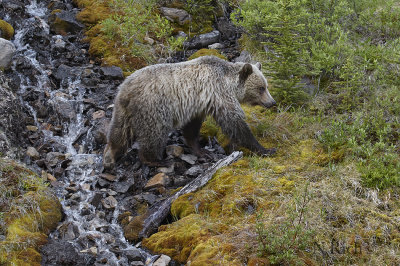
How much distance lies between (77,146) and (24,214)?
2.98 m

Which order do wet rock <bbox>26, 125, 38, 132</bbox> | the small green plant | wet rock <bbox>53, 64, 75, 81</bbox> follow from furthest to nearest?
wet rock <bbox>53, 64, 75, 81</bbox> < wet rock <bbox>26, 125, 38, 132</bbox> < the small green plant

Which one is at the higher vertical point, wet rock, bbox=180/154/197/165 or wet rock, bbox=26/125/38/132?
wet rock, bbox=26/125/38/132

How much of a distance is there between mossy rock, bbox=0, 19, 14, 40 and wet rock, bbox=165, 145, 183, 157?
642cm

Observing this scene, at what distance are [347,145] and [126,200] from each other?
3940 millimetres

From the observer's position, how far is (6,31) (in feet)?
36.7

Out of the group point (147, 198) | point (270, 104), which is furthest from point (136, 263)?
point (270, 104)

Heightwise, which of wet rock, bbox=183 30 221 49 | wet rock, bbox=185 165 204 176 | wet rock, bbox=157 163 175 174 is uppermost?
wet rock, bbox=183 30 221 49

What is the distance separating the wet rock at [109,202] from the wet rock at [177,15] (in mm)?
7706

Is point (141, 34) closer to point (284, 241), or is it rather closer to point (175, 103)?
point (175, 103)

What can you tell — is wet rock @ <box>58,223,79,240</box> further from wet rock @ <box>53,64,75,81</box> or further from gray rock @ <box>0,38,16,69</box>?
gray rock @ <box>0,38,16,69</box>

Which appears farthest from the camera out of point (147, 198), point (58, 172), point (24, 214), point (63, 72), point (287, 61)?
point (63, 72)

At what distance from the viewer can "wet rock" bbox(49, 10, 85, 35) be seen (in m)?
12.1

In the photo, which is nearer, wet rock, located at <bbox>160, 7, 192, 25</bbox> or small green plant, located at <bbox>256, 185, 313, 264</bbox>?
small green plant, located at <bbox>256, 185, 313, 264</bbox>

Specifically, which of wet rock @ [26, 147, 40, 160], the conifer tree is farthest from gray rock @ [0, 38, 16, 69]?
the conifer tree
